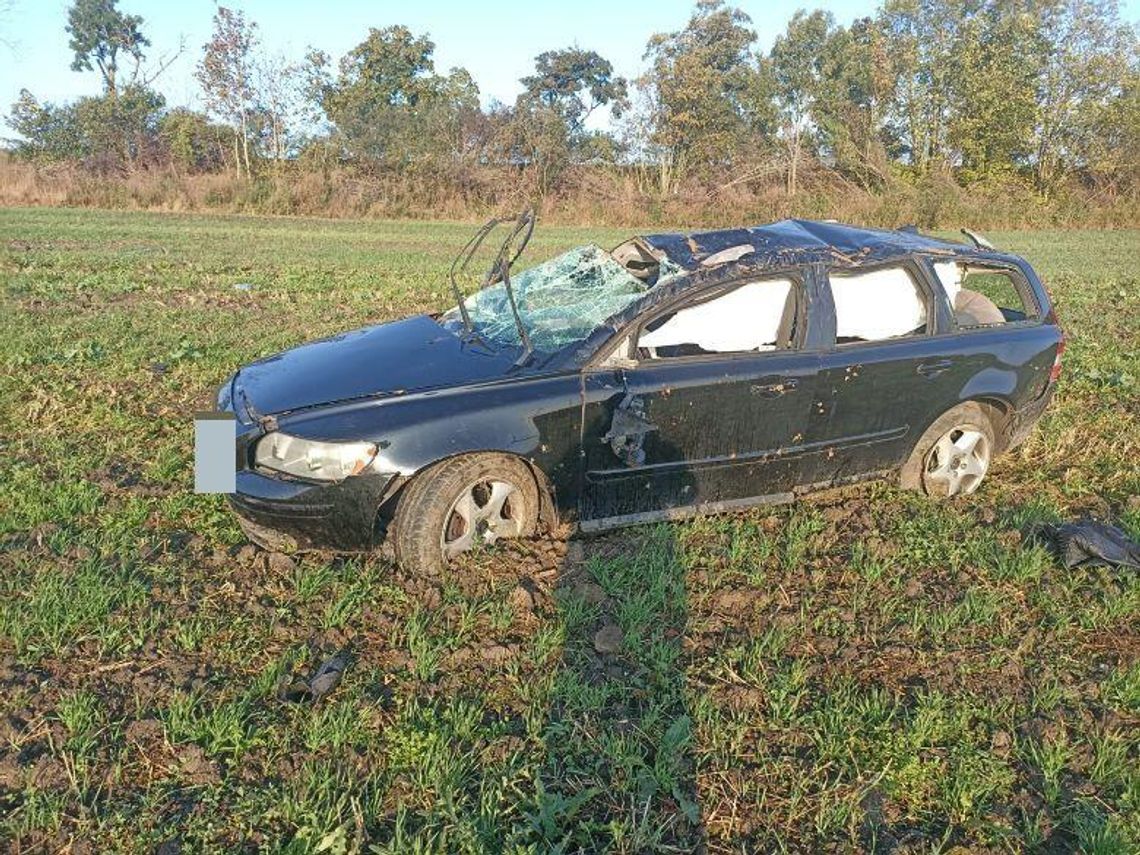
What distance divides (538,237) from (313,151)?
501 inches

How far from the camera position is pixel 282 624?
3.33 metres

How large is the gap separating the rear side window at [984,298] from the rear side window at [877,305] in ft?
0.77

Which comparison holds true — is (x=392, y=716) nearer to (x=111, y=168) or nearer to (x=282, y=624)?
(x=282, y=624)

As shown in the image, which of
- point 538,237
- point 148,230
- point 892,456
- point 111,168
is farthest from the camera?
point 111,168

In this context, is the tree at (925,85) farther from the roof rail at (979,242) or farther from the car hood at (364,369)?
the car hood at (364,369)

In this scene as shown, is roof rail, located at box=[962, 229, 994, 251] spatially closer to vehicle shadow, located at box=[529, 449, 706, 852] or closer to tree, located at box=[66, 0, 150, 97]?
vehicle shadow, located at box=[529, 449, 706, 852]

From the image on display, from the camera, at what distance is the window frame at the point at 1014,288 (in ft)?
15.1

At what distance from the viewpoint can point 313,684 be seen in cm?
294

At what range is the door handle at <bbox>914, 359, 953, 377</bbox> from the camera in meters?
4.46

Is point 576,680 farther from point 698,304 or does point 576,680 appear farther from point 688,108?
point 688,108

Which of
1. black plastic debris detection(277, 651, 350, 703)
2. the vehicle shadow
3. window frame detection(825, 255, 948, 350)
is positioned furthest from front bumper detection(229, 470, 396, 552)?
window frame detection(825, 255, 948, 350)

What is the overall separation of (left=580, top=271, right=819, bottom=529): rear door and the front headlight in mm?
1000

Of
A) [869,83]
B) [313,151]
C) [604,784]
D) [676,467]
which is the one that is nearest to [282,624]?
[604,784]

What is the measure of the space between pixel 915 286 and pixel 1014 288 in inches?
39.8
